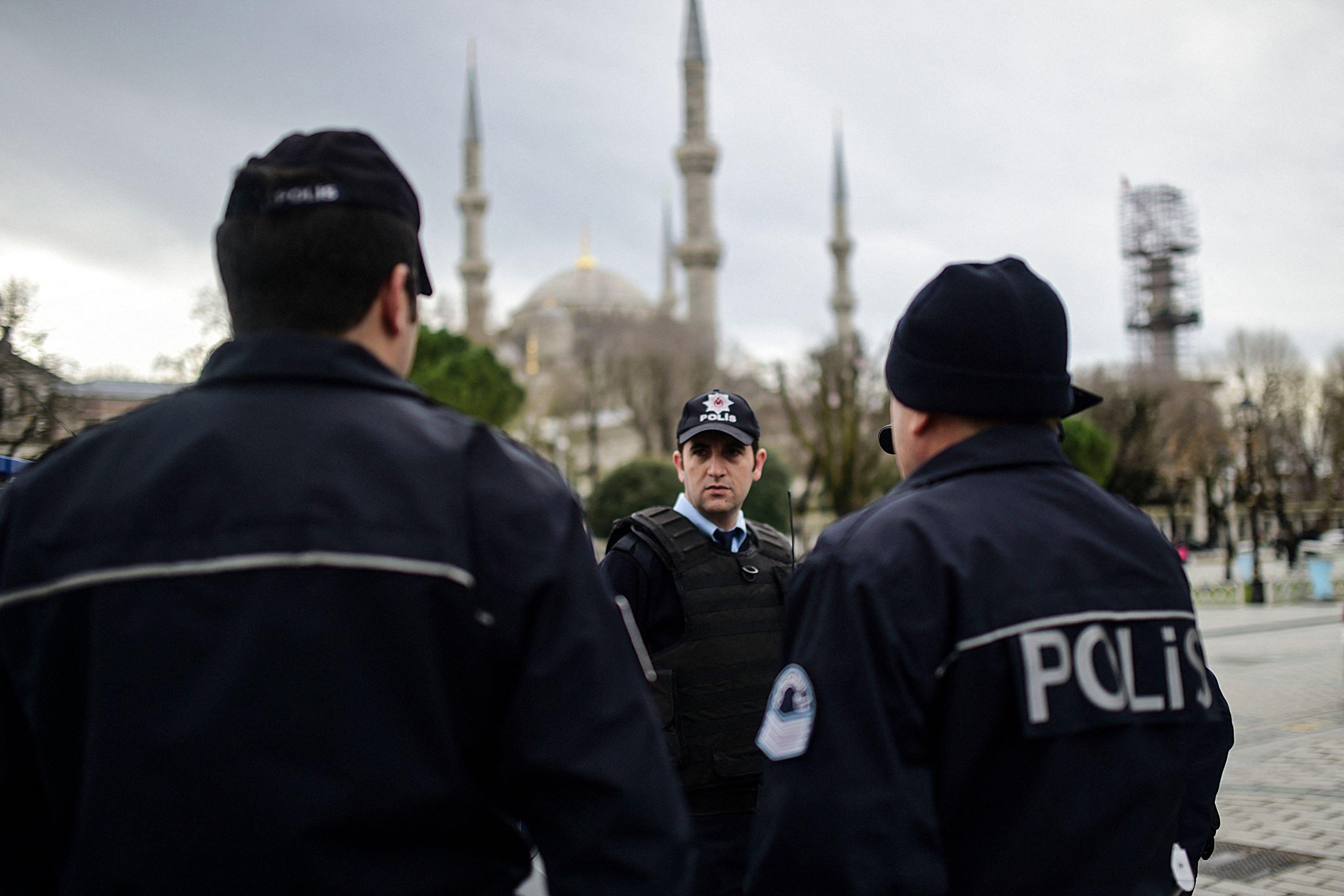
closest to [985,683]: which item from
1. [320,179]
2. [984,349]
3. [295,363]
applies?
[984,349]

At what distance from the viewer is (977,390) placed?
6.88 ft

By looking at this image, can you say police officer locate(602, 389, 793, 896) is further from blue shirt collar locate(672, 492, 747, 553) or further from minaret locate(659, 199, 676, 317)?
minaret locate(659, 199, 676, 317)

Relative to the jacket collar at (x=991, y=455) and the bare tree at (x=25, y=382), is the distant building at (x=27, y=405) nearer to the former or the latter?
the bare tree at (x=25, y=382)

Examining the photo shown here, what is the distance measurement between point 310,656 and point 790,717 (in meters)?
0.82

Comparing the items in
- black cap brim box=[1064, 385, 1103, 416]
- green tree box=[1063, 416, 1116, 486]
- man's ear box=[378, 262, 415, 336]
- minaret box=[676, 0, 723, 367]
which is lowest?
black cap brim box=[1064, 385, 1103, 416]

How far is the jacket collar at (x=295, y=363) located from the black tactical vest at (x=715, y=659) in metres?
2.03

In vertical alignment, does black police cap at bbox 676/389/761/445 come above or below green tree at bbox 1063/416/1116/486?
below

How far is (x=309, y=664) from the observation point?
57.4 inches

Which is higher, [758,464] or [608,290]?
[608,290]

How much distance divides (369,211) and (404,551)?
548 millimetres

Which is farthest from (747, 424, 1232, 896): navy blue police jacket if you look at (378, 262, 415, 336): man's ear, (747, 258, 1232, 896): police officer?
(378, 262, 415, 336): man's ear

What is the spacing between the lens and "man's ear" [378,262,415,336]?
1.73m

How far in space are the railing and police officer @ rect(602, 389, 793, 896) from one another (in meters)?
24.4

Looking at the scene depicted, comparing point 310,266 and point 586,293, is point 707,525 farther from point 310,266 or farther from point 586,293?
point 586,293
